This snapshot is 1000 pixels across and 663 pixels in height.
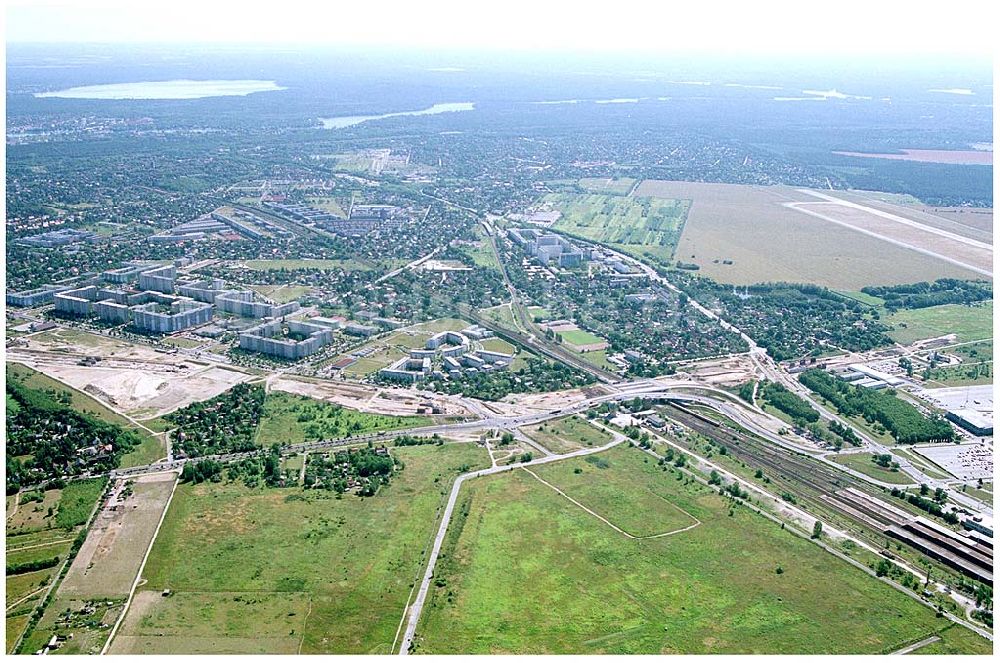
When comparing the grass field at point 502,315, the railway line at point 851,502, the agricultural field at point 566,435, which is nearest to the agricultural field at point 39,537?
the agricultural field at point 566,435

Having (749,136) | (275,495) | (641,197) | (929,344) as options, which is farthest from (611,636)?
(749,136)

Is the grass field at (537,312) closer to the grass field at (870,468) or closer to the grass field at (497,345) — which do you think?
the grass field at (497,345)

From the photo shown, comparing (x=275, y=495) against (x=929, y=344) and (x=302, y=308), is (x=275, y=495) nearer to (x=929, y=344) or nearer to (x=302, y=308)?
(x=302, y=308)

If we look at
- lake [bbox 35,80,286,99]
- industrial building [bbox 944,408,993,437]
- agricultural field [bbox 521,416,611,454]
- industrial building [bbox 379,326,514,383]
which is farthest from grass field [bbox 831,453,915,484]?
lake [bbox 35,80,286,99]

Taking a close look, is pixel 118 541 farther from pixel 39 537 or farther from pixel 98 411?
pixel 98 411

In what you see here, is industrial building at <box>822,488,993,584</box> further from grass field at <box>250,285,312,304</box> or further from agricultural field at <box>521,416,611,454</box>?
grass field at <box>250,285,312,304</box>

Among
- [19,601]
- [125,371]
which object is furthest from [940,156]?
[19,601]

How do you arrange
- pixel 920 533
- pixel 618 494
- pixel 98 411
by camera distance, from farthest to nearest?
1. pixel 98 411
2. pixel 618 494
3. pixel 920 533
